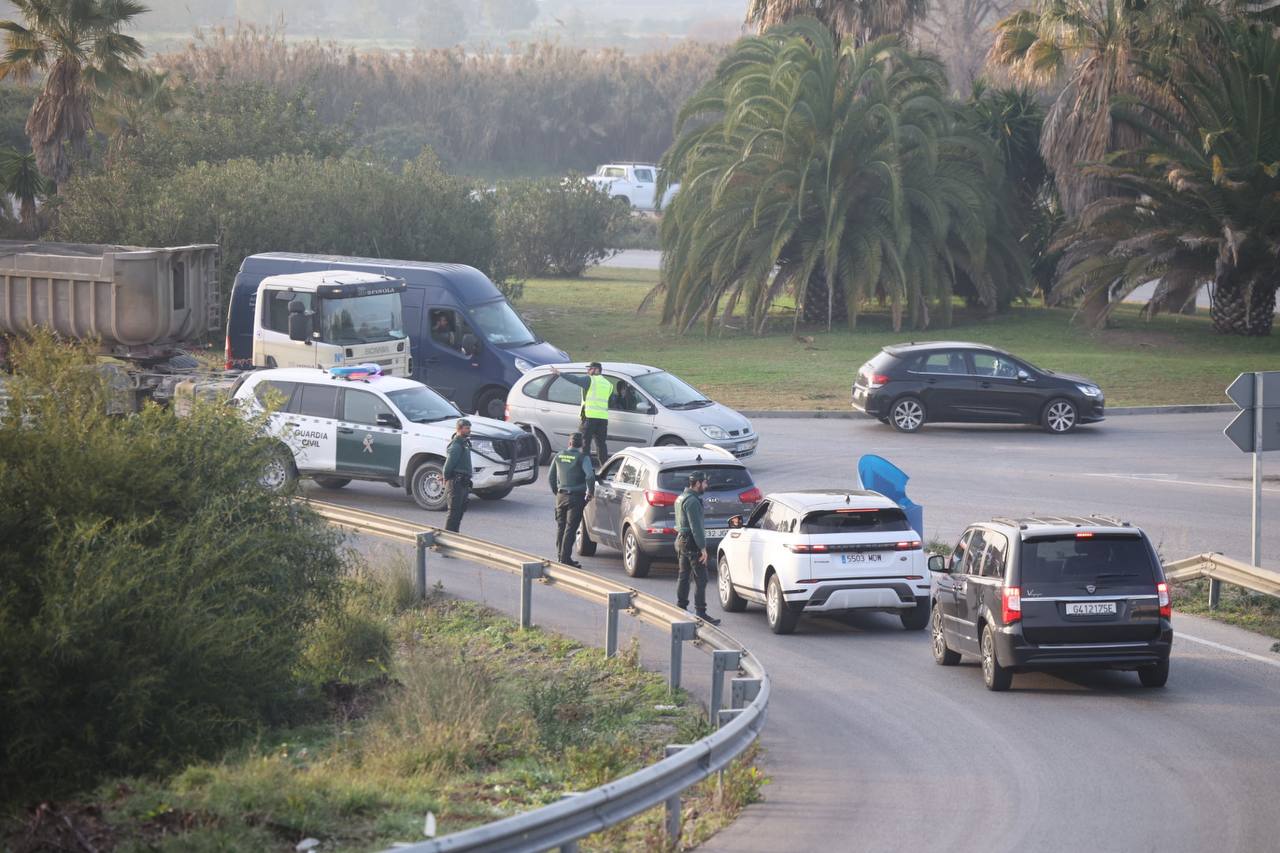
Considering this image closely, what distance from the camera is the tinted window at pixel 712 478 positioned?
1852 cm

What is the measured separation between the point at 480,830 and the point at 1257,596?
1282 cm

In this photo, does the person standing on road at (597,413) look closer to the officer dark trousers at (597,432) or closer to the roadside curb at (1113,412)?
the officer dark trousers at (597,432)

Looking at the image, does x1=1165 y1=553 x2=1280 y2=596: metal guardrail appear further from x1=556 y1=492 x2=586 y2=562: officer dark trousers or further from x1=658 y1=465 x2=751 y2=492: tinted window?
x1=556 y1=492 x2=586 y2=562: officer dark trousers

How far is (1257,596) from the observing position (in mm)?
17391

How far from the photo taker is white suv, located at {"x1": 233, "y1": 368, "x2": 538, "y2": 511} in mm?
22062

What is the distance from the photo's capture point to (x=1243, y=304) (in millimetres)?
38562

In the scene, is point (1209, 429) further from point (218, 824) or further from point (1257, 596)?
point (218, 824)

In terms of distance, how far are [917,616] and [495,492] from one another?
8385 millimetres

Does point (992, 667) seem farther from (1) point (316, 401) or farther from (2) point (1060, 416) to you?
(2) point (1060, 416)

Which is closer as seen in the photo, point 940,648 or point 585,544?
point 940,648

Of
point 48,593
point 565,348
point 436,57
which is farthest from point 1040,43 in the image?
point 436,57

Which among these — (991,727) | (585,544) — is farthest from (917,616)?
(585,544)

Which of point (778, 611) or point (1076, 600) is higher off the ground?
point (1076, 600)

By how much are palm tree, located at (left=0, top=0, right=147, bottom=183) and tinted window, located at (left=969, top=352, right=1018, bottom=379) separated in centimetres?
2331
